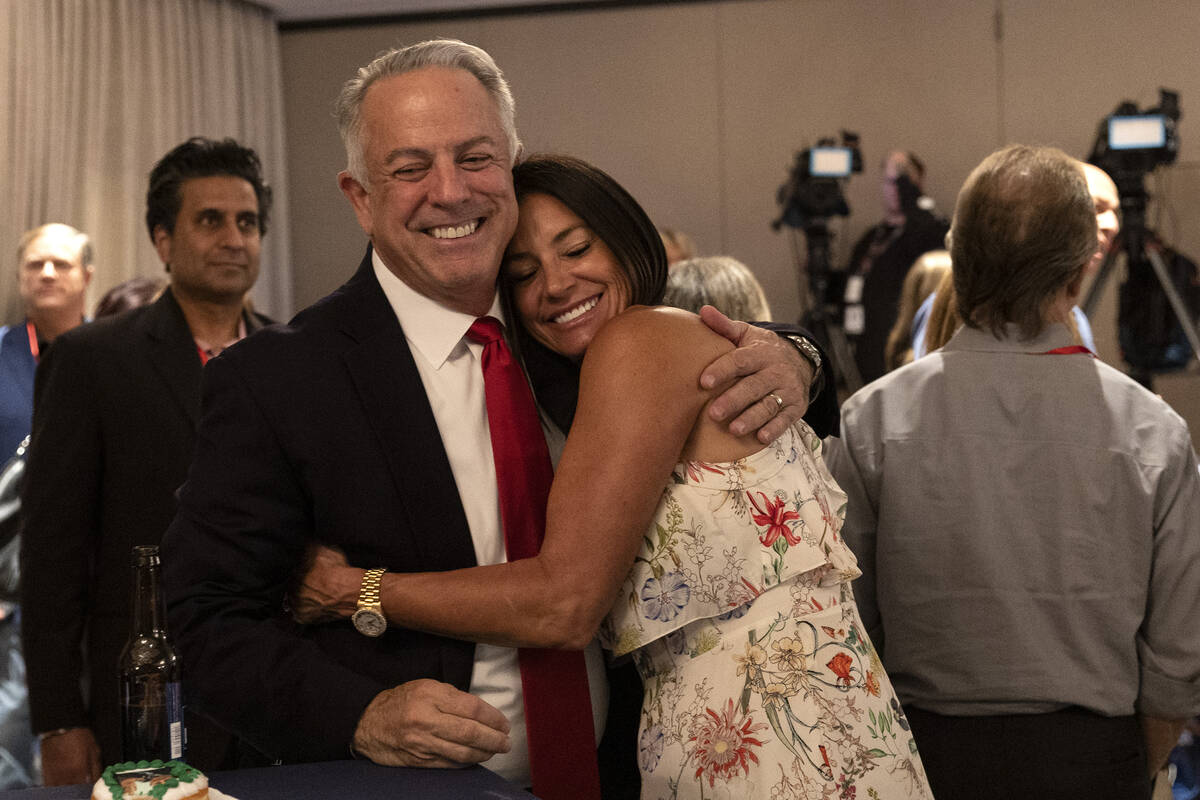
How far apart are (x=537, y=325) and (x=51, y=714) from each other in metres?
1.26

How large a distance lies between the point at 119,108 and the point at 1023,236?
4799mm

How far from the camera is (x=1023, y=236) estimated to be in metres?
1.86

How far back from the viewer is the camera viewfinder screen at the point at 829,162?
203 inches

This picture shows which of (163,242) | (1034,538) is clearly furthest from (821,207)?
(1034,538)

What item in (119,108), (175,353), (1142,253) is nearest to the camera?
(175,353)

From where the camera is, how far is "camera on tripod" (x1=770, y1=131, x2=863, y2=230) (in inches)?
204

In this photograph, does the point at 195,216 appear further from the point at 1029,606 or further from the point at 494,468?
the point at 1029,606

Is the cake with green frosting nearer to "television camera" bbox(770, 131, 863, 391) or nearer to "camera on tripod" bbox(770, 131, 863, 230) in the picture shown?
"television camera" bbox(770, 131, 863, 391)

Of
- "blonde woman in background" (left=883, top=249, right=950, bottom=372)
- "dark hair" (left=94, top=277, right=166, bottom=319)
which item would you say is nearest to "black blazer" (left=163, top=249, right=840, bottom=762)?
"dark hair" (left=94, top=277, right=166, bottom=319)

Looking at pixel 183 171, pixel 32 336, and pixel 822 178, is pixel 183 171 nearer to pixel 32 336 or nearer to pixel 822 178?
pixel 32 336

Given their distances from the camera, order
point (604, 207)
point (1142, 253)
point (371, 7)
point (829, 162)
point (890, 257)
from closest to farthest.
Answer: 1. point (604, 207)
2. point (1142, 253)
3. point (829, 162)
4. point (890, 257)
5. point (371, 7)

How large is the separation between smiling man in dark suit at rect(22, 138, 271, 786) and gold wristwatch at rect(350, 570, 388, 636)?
1030 millimetres

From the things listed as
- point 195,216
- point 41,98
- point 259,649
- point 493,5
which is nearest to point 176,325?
point 195,216

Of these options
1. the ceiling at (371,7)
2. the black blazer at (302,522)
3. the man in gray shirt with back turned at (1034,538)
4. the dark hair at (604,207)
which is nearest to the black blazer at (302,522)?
the black blazer at (302,522)
